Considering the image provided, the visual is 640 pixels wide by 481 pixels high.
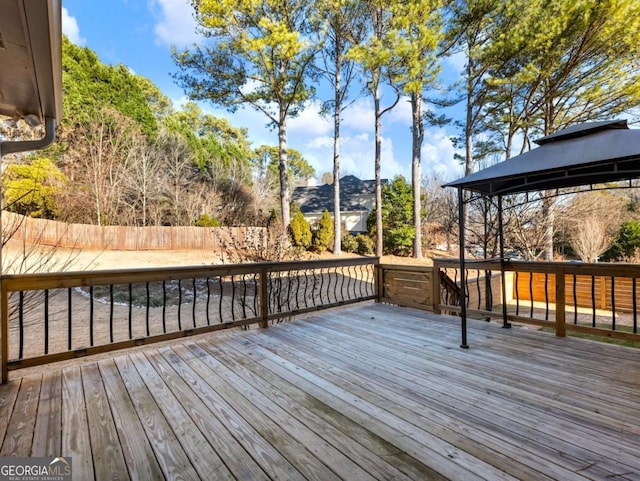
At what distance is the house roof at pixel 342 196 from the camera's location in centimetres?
2165

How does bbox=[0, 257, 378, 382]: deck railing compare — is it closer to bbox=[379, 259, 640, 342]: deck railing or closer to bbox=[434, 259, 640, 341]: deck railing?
bbox=[379, 259, 640, 342]: deck railing

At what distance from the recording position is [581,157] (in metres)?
2.52

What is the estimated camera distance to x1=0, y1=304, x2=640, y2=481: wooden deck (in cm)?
153

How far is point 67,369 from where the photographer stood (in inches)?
108

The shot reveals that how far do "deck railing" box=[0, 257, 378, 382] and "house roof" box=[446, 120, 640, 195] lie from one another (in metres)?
2.16

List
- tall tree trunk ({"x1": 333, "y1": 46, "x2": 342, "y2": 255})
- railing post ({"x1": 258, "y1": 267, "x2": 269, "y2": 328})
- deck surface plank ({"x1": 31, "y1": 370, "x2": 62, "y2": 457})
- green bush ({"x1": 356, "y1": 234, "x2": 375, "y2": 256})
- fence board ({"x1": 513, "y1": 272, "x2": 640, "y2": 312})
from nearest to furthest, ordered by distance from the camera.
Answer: deck surface plank ({"x1": 31, "y1": 370, "x2": 62, "y2": 457})
railing post ({"x1": 258, "y1": 267, "x2": 269, "y2": 328})
fence board ({"x1": 513, "y1": 272, "x2": 640, "y2": 312})
tall tree trunk ({"x1": 333, "y1": 46, "x2": 342, "y2": 255})
green bush ({"x1": 356, "y1": 234, "x2": 375, "y2": 256})

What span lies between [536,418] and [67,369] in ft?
11.9

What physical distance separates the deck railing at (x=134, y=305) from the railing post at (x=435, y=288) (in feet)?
3.19

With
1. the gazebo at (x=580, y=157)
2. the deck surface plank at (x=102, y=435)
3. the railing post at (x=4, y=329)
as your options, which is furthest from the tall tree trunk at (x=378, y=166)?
the railing post at (x=4, y=329)

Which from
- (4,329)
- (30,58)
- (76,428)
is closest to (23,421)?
(76,428)

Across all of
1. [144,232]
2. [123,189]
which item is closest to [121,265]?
[144,232]

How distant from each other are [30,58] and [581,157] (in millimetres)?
3831

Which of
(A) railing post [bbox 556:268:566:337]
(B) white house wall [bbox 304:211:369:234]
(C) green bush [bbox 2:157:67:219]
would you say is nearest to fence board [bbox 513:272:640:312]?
(A) railing post [bbox 556:268:566:337]

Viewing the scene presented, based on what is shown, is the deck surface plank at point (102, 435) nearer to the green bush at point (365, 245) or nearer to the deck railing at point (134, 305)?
the deck railing at point (134, 305)
